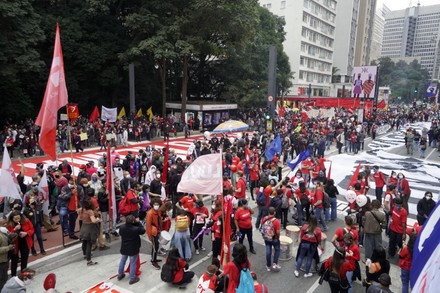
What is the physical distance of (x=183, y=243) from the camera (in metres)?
8.51

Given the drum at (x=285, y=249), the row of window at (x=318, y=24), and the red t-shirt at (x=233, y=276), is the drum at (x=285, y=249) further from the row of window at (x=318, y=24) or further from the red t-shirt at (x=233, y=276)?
the row of window at (x=318, y=24)

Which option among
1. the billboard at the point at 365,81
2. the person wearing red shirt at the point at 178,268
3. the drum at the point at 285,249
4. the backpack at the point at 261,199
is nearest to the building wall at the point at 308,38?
the billboard at the point at 365,81

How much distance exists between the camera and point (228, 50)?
36.0m

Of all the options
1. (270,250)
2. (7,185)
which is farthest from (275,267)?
(7,185)

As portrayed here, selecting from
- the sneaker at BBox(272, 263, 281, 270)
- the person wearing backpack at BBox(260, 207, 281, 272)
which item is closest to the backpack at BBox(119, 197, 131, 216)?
the person wearing backpack at BBox(260, 207, 281, 272)

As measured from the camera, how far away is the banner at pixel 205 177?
24.4 feet

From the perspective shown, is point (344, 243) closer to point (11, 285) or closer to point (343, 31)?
point (11, 285)

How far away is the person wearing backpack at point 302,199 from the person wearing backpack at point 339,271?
12.8ft

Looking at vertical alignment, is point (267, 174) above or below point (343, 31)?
below

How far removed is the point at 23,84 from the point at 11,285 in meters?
28.3

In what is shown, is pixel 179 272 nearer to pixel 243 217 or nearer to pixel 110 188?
pixel 243 217

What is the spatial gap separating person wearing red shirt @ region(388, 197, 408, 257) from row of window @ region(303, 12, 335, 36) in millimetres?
70729

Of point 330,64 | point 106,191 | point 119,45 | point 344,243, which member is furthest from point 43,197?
point 330,64

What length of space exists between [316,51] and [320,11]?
29.1ft
